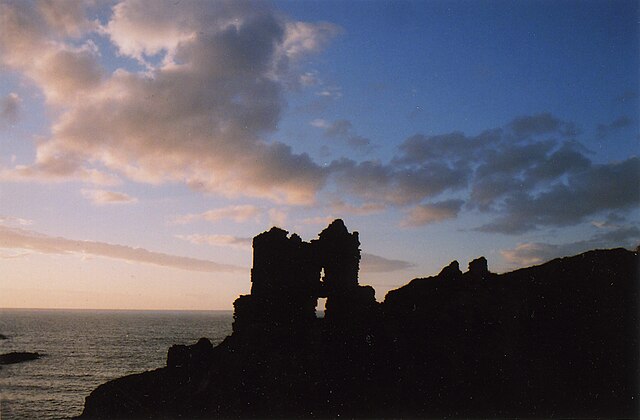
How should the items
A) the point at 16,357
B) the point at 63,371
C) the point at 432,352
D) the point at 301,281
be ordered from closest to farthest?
1. the point at 432,352
2. the point at 301,281
3. the point at 63,371
4. the point at 16,357

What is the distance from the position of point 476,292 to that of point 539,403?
30.4 feet

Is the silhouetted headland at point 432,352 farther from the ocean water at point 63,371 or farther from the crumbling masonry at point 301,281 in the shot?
the ocean water at point 63,371


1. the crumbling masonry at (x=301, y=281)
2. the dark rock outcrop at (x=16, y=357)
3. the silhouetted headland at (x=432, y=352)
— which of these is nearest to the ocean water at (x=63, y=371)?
the dark rock outcrop at (x=16, y=357)

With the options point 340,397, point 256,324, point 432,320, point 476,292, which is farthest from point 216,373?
point 476,292

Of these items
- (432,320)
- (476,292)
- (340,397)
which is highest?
(476,292)

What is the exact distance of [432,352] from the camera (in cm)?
3803

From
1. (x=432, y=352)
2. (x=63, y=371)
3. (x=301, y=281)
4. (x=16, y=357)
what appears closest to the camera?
(x=432, y=352)

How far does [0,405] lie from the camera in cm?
6831

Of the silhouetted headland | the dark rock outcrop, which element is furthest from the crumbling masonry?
the dark rock outcrop

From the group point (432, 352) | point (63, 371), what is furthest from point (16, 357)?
point (432, 352)

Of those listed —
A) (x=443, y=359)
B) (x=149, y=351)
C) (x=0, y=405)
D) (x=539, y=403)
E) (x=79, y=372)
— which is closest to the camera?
(x=539, y=403)

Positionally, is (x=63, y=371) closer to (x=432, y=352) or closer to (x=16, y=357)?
(x=16, y=357)

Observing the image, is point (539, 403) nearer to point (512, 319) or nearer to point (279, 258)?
point (512, 319)

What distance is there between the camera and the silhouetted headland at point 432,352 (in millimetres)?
35594
